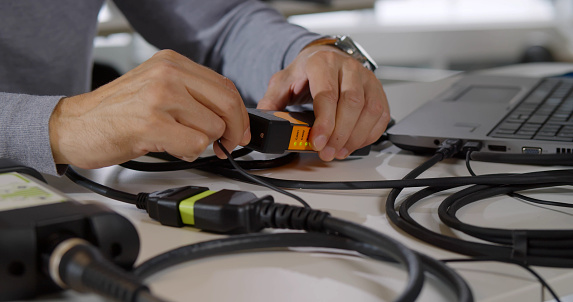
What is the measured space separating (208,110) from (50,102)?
0.17m

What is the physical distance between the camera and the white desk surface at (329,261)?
1.16ft

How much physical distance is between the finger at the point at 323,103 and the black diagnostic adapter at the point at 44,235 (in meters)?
0.30

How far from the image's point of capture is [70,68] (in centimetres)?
103

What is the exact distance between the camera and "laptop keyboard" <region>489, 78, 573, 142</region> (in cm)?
68

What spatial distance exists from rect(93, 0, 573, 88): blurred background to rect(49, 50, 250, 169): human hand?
1.87 m

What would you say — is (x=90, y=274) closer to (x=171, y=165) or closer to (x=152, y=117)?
(x=152, y=117)

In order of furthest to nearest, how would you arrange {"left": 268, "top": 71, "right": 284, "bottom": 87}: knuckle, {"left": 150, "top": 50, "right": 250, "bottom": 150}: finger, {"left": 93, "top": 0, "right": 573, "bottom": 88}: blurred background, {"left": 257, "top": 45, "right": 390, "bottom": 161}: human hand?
{"left": 93, "top": 0, "right": 573, "bottom": 88}: blurred background → {"left": 268, "top": 71, "right": 284, "bottom": 87}: knuckle → {"left": 257, "top": 45, "right": 390, "bottom": 161}: human hand → {"left": 150, "top": 50, "right": 250, "bottom": 150}: finger

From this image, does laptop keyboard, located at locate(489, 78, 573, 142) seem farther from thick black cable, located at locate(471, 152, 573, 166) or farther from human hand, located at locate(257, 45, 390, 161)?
human hand, located at locate(257, 45, 390, 161)

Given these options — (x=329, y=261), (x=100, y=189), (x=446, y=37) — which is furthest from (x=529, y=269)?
(x=446, y=37)

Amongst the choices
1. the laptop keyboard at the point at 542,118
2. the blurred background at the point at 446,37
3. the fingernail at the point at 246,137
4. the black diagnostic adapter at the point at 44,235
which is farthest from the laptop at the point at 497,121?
the blurred background at the point at 446,37

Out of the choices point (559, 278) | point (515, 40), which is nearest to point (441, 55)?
point (515, 40)

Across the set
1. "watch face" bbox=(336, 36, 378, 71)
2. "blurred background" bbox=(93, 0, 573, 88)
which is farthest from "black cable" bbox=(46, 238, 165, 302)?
"blurred background" bbox=(93, 0, 573, 88)

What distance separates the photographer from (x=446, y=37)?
3.11m

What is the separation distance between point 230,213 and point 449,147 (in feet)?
1.05
